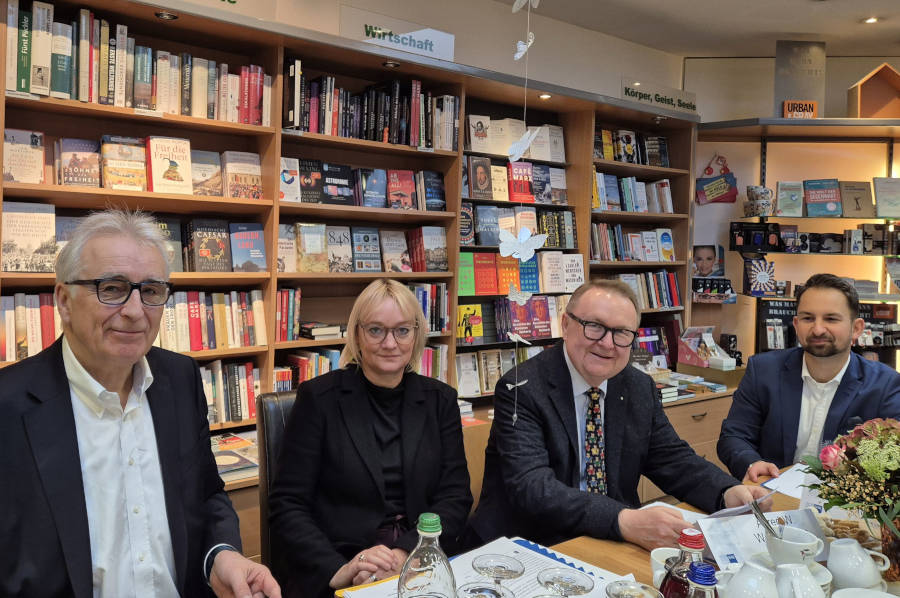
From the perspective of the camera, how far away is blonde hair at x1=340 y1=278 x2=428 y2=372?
214cm

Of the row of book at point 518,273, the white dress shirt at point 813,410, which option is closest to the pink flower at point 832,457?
the white dress shirt at point 813,410

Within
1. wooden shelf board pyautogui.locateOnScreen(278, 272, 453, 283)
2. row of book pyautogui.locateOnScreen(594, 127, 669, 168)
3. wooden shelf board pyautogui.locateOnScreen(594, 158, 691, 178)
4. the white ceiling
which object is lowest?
wooden shelf board pyautogui.locateOnScreen(278, 272, 453, 283)

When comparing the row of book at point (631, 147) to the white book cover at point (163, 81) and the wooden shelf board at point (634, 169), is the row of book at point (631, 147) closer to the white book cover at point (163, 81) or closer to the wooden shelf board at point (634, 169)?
the wooden shelf board at point (634, 169)

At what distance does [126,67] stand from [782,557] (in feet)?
9.34

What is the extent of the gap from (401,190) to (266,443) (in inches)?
78.8

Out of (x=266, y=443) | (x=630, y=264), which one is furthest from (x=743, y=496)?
(x=630, y=264)

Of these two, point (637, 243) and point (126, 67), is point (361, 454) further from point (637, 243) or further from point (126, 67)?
point (637, 243)

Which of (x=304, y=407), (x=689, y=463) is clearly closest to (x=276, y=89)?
(x=304, y=407)

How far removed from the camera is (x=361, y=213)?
3.54 m

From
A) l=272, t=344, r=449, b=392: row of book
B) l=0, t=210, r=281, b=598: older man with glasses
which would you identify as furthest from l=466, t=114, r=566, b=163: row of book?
l=0, t=210, r=281, b=598: older man with glasses

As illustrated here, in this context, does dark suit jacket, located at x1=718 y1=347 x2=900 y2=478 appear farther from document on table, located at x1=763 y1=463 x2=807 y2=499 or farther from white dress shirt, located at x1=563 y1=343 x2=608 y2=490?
white dress shirt, located at x1=563 y1=343 x2=608 y2=490

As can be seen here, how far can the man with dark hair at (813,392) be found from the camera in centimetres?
251

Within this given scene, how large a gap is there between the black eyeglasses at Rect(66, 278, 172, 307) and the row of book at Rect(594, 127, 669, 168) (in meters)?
3.55

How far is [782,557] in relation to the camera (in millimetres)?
1353
